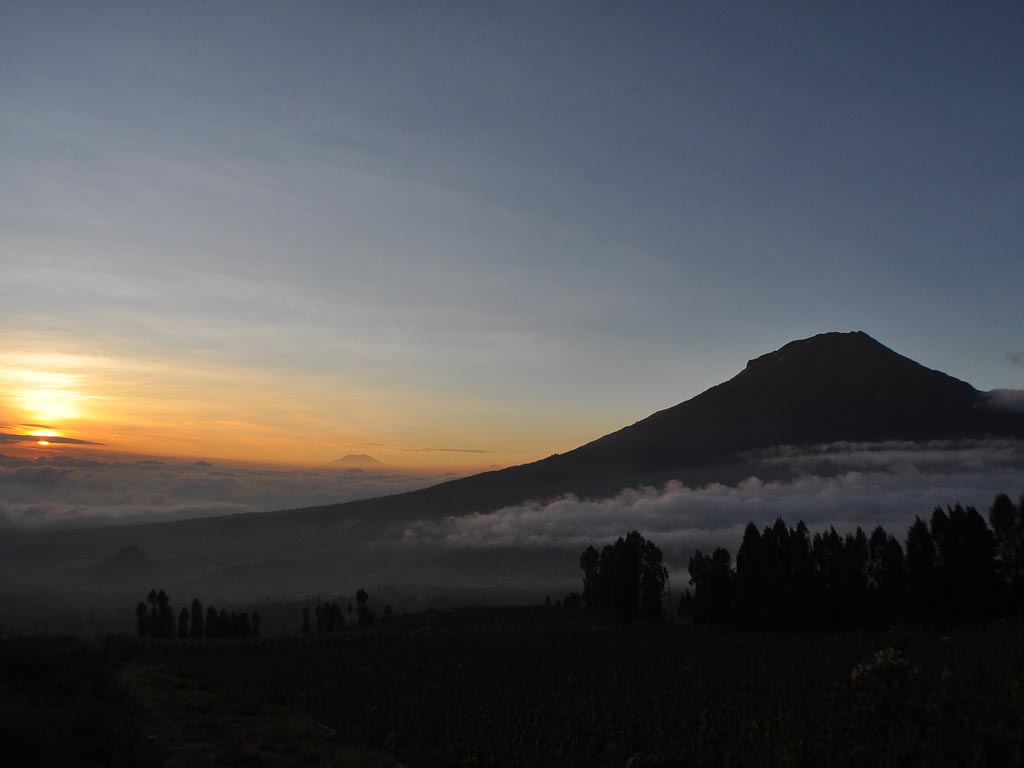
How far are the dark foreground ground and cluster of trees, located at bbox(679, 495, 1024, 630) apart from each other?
1319 inches

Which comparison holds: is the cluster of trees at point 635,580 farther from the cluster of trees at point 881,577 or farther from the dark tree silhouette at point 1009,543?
the dark tree silhouette at point 1009,543

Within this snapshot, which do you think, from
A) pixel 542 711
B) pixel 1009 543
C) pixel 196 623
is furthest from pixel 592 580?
pixel 542 711

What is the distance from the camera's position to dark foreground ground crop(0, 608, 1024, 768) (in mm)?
12727

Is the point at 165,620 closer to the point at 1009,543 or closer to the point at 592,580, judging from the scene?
the point at 592,580

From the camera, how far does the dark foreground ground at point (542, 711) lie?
12727 mm

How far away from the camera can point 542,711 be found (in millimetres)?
22703

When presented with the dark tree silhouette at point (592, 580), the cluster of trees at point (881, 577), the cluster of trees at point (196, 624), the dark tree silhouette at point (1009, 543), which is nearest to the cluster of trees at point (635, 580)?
the dark tree silhouette at point (592, 580)

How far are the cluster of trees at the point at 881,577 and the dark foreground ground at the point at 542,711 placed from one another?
110ft

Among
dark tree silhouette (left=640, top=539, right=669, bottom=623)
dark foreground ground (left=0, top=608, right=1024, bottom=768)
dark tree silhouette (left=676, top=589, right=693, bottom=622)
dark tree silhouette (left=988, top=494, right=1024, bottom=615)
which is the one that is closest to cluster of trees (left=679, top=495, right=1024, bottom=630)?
dark tree silhouette (left=988, top=494, right=1024, bottom=615)

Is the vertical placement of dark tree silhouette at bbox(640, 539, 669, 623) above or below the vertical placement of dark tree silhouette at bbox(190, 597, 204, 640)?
above

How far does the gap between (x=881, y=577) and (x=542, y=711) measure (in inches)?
2360

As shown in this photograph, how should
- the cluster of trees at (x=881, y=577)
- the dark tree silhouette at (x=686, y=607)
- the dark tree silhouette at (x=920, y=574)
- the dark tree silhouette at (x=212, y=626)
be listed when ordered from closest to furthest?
1. the cluster of trees at (x=881, y=577)
2. the dark tree silhouette at (x=920, y=574)
3. the dark tree silhouette at (x=686, y=607)
4. the dark tree silhouette at (x=212, y=626)

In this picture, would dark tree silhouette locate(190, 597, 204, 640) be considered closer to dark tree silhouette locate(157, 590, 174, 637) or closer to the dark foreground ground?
dark tree silhouette locate(157, 590, 174, 637)

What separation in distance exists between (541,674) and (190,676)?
711 inches
